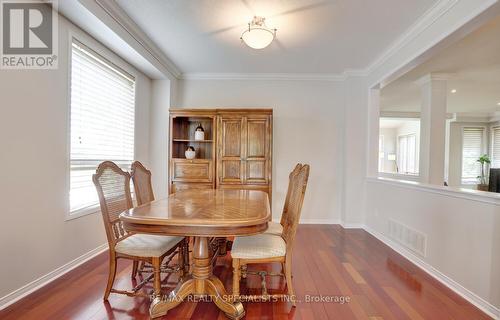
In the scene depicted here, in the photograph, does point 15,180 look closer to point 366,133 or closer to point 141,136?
point 141,136

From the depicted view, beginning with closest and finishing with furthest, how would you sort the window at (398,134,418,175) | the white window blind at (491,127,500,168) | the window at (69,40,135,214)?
the window at (69,40,135,214) < the white window blind at (491,127,500,168) < the window at (398,134,418,175)

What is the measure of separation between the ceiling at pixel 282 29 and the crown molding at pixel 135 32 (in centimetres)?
6

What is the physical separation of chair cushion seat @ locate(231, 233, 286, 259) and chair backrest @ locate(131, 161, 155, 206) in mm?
1018

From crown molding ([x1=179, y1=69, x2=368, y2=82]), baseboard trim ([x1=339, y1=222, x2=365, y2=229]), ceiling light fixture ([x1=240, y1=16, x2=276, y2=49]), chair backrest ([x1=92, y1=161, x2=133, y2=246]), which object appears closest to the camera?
chair backrest ([x1=92, y1=161, x2=133, y2=246])

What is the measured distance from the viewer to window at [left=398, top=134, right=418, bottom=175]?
9.00m

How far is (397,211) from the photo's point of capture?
3.12m

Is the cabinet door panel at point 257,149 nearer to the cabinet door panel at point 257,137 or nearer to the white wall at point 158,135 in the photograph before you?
the cabinet door panel at point 257,137

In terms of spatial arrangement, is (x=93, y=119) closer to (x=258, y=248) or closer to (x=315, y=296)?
(x=258, y=248)

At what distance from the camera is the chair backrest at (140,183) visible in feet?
7.50

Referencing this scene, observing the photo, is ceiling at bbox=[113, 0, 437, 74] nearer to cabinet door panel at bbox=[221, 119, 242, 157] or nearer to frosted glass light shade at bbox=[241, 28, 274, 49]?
frosted glass light shade at bbox=[241, 28, 274, 49]

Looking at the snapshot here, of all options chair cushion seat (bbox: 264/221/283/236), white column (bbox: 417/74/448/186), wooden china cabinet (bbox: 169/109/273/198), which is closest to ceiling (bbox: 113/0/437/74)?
wooden china cabinet (bbox: 169/109/273/198)

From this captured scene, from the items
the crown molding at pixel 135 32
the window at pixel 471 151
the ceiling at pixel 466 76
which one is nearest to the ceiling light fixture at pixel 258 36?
the crown molding at pixel 135 32

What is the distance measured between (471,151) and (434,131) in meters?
5.06

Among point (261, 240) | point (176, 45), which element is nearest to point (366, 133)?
point (261, 240)
